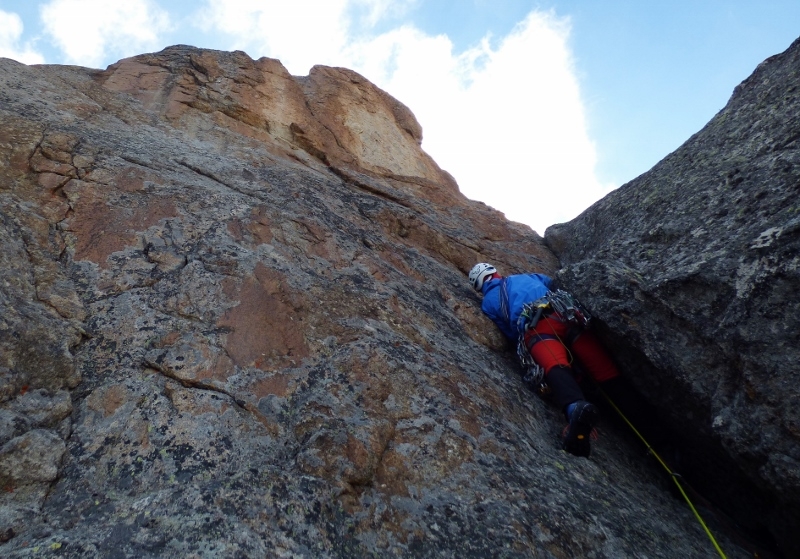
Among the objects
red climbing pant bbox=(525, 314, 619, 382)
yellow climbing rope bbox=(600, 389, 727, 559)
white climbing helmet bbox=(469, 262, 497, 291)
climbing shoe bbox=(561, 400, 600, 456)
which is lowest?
yellow climbing rope bbox=(600, 389, 727, 559)

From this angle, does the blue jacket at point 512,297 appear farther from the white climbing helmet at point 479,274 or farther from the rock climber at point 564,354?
the white climbing helmet at point 479,274

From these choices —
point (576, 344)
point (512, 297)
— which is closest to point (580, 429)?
point (576, 344)

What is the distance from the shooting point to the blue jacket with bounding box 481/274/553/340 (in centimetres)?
731

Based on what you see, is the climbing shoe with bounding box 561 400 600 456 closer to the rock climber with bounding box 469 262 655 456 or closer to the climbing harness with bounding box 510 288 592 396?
the rock climber with bounding box 469 262 655 456

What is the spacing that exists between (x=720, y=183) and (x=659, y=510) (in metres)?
3.75

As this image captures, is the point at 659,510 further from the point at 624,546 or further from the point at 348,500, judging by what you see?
the point at 348,500

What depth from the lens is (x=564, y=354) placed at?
22.0 ft

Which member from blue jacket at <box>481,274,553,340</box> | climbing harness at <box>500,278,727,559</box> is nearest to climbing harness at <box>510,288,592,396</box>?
climbing harness at <box>500,278,727,559</box>

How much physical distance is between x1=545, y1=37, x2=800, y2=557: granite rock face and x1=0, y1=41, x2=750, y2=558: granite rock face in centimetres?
82

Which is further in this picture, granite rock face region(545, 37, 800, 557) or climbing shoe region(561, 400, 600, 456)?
climbing shoe region(561, 400, 600, 456)

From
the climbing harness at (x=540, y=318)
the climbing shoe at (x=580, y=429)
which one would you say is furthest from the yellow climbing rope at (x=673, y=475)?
the climbing shoe at (x=580, y=429)

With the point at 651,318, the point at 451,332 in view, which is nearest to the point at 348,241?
the point at 451,332

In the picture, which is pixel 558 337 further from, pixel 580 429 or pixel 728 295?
pixel 728 295

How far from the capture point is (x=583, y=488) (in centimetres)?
510
